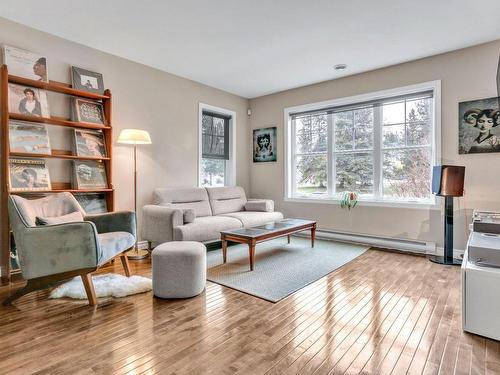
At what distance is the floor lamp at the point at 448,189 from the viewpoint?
3.25 metres

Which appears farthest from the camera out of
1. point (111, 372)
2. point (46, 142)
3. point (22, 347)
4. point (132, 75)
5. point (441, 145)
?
point (132, 75)

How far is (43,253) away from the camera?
2207 millimetres

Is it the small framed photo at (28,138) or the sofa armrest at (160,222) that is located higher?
the small framed photo at (28,138)

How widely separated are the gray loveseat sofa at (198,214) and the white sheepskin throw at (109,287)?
0.81 metres

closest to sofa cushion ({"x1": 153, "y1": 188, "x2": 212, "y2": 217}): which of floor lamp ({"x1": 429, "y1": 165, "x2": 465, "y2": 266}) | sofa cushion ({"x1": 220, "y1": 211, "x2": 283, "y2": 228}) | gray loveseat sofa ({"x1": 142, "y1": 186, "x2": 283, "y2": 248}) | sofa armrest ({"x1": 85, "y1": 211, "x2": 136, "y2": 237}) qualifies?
gray loveseat sofa ({"x1": 142, "y1": 186, "x2": 283, "y2": 248})

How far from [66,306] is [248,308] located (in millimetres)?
1433

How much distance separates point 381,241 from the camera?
428 cm

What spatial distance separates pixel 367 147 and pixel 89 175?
12.9ft

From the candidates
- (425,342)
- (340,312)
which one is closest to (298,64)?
(340,312)

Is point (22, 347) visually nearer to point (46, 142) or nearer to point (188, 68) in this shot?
point (46, 142)

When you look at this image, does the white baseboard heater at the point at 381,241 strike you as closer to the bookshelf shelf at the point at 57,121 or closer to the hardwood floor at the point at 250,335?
the hardwood floor at the point at 250,335

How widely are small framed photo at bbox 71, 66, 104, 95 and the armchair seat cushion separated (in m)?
1.87

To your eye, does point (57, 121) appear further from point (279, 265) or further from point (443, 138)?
point (443, 138)

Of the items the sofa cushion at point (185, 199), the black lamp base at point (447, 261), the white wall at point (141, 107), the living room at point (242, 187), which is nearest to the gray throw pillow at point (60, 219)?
the living room at point (242, 187)
